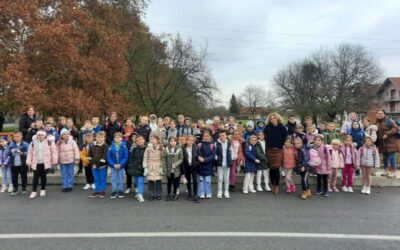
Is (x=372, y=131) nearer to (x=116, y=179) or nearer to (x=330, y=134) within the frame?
(x=330, y=134)

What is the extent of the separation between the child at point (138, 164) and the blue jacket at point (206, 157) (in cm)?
136

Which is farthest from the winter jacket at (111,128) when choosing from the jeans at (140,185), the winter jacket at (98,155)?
the jeans at (140,185)

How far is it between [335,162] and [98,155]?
595 centimetres

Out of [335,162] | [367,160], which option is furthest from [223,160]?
[367,160]

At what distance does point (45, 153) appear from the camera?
25.8 feet

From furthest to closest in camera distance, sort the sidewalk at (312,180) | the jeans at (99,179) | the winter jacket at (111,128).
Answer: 1. the winter jacket at (111,128)
2. the sidewalk at (312,180)
3. the jeans at (99,179)

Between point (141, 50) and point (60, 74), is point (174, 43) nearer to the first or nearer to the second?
point (141, 50)

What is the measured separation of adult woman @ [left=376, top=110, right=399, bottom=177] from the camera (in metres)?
8.88

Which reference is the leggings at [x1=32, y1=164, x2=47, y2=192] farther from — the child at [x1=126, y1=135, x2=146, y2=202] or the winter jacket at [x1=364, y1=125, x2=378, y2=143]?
the winter jacket at [x1=364, y1=125, x2=378, y2=143]

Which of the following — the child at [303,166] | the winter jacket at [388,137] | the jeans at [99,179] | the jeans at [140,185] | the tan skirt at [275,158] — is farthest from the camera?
the winter jacket at [388,137]

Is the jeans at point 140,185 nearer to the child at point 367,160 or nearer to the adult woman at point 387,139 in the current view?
the child at point 367,160

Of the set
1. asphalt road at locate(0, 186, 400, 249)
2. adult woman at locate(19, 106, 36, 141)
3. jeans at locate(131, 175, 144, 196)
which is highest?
adult woman at locate(19, 106, 36, 141)

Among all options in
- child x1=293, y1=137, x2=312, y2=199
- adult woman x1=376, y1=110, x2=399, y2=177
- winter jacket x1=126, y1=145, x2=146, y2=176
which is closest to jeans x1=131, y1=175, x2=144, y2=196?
winter jacket x1=126, y1=145, x2=146, y2=176

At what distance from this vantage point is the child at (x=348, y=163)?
8.11 metres
